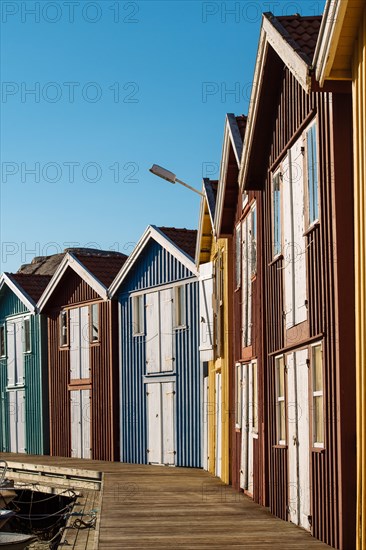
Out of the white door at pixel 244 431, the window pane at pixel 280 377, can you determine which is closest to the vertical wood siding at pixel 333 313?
the window pane at pixel 280 377

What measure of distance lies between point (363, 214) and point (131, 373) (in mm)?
20728

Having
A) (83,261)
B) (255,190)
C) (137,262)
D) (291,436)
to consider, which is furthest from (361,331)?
(83,261)

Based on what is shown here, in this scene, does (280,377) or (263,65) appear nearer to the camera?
(263,65)

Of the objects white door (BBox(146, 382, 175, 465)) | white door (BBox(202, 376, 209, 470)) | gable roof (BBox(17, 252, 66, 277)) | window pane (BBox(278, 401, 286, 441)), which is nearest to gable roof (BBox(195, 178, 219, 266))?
white door (BBox(202, 376, 209, 470))

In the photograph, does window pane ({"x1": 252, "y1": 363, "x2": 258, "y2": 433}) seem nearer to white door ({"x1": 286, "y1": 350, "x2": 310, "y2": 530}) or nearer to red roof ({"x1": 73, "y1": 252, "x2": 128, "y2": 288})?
white door ({"x1": 286, "y1": 350, "x2": 310, "y2": 530})

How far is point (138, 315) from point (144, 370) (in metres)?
1.62

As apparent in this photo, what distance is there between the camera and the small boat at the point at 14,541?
18.7 meters

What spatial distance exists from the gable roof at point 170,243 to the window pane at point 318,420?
13.9 m

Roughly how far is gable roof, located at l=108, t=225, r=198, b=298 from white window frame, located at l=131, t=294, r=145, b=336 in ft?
2.41

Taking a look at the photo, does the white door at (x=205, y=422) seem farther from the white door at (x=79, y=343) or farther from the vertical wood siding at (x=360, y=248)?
the vertical wood siding at (x=360, y=248)

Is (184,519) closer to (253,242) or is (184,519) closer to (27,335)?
(253,242)

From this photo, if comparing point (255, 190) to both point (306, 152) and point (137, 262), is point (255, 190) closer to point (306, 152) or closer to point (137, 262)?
point (306, 152)

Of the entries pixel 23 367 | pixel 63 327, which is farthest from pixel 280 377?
pixel 23 367

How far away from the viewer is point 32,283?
3800 cm
